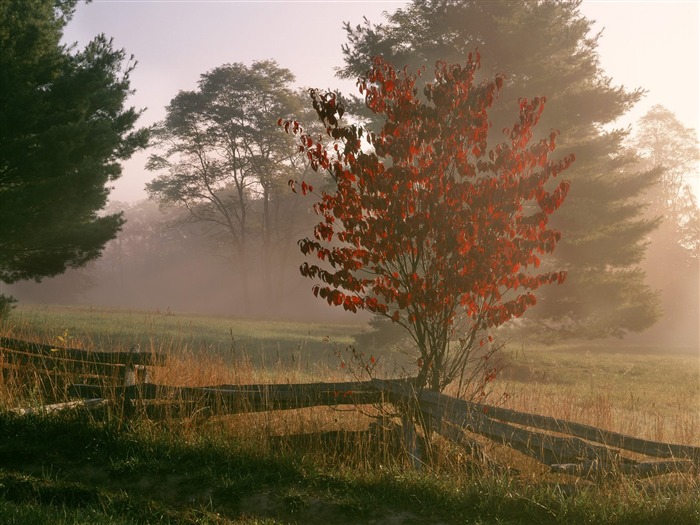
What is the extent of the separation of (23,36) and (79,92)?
179 cm

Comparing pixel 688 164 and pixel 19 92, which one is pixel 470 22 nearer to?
pixel 19 92

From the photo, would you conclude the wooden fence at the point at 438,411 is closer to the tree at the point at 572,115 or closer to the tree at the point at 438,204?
the tree at the point at 438,204

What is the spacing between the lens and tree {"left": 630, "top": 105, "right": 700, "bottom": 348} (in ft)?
132

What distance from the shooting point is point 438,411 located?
24.7 ft

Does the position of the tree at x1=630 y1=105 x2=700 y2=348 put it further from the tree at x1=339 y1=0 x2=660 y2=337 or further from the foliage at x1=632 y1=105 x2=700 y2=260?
the tree at x1=339 y1=0 x2=660 y2=337

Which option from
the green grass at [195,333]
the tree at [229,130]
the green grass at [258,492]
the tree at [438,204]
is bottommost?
the green grass at [258,492]

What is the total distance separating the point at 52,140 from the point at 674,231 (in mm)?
39524

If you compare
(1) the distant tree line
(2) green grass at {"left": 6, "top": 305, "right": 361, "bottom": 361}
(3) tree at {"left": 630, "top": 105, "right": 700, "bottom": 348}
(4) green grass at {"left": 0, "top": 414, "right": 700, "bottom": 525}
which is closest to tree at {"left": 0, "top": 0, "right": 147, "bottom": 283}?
(1) the distant tree line

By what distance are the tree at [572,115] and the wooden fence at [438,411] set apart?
1431cm

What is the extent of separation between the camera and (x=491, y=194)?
25.3ft

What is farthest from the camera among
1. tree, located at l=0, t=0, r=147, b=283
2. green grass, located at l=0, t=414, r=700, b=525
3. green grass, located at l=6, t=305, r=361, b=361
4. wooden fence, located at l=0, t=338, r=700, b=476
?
green grass, located at l=6, t=305, r=361, b=361

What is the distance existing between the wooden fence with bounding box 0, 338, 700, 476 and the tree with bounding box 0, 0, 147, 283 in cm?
774

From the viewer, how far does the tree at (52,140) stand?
1544 cm

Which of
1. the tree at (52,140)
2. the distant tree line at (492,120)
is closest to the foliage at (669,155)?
the distant tree line at (492,120)
